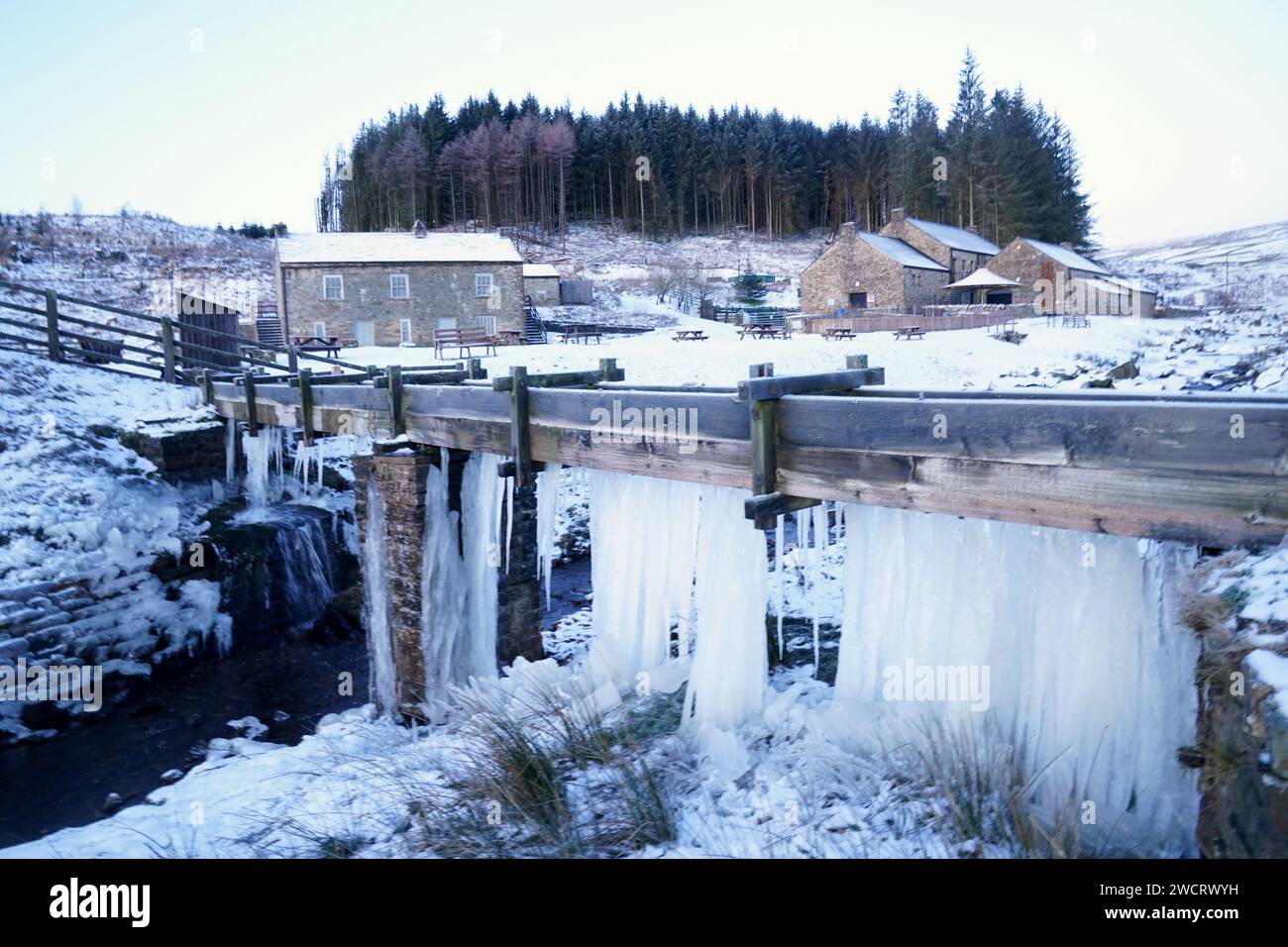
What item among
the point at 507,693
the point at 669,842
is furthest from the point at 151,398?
the point at 669,842

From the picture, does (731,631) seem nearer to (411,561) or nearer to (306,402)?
(411,561)

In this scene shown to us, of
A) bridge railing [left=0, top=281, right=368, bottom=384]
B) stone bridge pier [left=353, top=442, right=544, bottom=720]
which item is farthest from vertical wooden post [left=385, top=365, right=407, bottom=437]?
bridge railing [left=0, top=281, right=368, bottom=384]

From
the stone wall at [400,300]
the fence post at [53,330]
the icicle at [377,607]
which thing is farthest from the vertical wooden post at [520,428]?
the stone wall at [400,300]

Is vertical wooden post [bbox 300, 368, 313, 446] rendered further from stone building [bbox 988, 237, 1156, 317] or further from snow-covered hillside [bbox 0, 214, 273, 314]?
stone building [bbox 988, 237, 1156, 317]

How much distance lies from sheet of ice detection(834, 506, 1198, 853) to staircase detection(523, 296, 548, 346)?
91.3 feet

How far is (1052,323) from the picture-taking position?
109 ft

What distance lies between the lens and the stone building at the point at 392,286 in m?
32.9

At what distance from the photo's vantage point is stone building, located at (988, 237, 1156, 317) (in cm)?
3941

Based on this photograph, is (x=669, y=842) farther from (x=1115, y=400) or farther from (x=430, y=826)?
(x=1115, y=400)

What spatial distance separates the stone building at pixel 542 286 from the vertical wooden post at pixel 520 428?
1643 inches

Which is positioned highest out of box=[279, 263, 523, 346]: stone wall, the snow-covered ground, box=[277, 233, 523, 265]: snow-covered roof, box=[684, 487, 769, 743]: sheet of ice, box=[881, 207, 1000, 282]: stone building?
box=[881, 207, 1000, 282]: stone building

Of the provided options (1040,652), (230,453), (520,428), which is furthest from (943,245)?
(1040,652)

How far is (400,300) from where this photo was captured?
113 feet

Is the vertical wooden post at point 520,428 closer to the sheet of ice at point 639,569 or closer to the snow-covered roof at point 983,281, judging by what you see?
the sheet of ice at point 639,569
